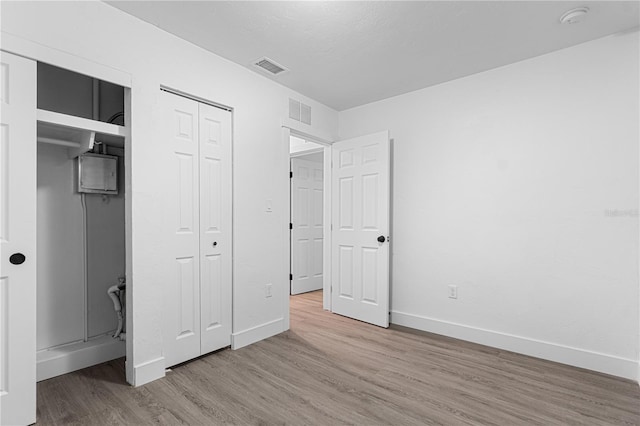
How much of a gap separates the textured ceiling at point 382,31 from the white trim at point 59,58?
437 millimetres

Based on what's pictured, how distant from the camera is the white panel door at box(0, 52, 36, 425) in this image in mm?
1753

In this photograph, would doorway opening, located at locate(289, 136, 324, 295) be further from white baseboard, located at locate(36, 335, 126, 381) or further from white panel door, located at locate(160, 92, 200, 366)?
white baseboard, located at locate(36, 335, 126, 381)

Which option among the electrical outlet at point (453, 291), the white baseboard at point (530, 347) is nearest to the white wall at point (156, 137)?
the white baseboard at point (530, 347)

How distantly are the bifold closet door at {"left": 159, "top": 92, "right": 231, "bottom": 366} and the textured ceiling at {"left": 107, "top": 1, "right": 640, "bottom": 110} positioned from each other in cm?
59

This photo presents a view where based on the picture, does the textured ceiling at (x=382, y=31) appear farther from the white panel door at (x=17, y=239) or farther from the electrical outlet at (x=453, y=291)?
the electrical outlet at (x=453, y=291)

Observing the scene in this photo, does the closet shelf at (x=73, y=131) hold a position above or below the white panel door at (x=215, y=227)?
above

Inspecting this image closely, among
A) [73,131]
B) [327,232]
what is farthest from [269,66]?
[327,232]

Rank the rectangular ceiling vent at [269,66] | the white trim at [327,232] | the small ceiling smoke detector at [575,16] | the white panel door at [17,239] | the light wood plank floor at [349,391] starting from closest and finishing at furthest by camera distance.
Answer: the white panel door at [17,239] < the light wood plank floor at [349,391] < the small ceiling smoke detector at [575,16] < the rectangular ceiling vent at [269,66] < the white trim at [327,232]

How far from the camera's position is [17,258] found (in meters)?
1.79

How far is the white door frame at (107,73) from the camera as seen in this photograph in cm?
180

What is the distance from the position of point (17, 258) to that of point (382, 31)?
2736 mm

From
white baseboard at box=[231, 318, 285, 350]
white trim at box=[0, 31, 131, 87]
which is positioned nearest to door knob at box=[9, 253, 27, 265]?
white trim at box=[0, 31, 131, 87]

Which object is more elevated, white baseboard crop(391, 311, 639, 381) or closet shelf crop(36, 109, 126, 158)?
closet shelf crop(36, 109, 126, 158)

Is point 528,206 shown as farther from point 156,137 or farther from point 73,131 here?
point 73,131
